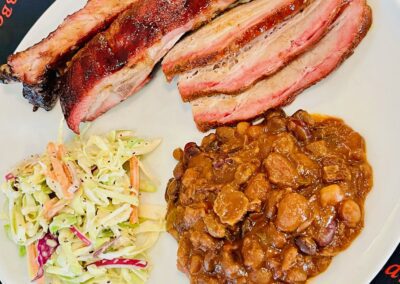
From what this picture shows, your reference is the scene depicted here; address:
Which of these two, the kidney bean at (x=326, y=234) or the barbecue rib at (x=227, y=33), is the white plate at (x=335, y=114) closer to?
the kidney bean at (x=326, y=234)

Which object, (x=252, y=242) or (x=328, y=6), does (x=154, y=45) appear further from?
(x=252, y=242)

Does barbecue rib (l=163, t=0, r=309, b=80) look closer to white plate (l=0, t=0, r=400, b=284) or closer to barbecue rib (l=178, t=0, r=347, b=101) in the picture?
barbecue rib (l=178, t=0, r=347, b=101)

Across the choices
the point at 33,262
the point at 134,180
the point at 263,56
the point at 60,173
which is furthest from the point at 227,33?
the point at 33,262

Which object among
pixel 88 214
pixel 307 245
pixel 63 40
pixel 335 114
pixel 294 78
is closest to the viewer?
pixel 307 245

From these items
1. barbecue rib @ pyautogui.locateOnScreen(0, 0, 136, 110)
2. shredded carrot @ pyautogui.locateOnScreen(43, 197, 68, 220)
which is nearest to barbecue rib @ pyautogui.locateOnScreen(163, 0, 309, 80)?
barbecue rib @ pyautogui.locateOnScreen(0, 0, 136, 110)

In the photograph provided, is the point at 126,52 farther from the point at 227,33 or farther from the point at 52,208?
the point at 52,208

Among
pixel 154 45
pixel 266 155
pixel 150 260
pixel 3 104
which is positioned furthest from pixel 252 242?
pixel 3 104
